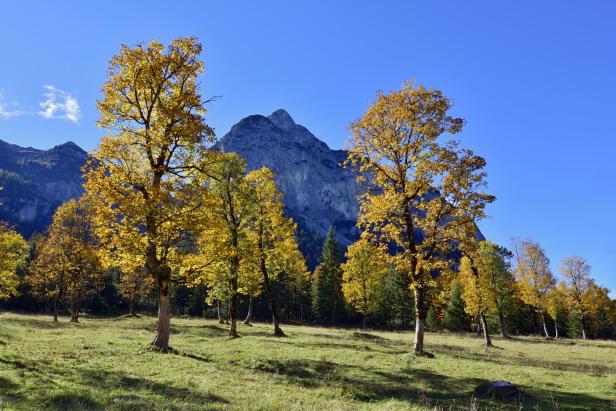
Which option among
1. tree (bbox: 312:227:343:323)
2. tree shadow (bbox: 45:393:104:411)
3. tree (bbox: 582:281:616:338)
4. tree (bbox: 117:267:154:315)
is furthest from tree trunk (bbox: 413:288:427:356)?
tree (bbox: 582:281:616:338)

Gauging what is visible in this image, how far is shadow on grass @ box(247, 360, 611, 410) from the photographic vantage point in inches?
528

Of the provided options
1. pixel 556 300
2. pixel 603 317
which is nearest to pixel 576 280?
pixel 556 300

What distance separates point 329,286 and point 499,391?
77.0 meters

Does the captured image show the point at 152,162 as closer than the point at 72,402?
No

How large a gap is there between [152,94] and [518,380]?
69.4 ft

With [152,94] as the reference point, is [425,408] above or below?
below

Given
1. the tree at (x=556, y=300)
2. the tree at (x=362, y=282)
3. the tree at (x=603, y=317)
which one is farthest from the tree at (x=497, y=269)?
the tree at (x=603, y=317)

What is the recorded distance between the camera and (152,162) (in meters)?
19.4

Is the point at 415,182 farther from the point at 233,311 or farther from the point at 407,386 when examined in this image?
the point at 233,311

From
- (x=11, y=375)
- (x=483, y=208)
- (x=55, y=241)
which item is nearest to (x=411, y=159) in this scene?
(x=483, y=208)

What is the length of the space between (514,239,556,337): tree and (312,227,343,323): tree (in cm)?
3748

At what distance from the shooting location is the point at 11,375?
12.3 metres

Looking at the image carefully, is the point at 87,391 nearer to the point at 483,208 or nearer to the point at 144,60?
the point at 144,60

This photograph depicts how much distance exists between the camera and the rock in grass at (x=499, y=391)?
47.4 ft
